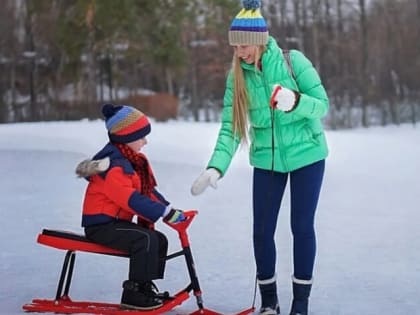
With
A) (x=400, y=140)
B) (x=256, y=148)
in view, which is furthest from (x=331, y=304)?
(x=400, y=140)

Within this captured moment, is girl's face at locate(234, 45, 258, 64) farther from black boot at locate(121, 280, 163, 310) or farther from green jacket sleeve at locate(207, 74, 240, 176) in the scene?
black boot at locate(121, 280, 163, 310)

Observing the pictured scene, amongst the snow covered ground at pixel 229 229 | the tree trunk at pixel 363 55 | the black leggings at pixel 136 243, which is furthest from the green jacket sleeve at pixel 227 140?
the tree trunk at pixel 363 55

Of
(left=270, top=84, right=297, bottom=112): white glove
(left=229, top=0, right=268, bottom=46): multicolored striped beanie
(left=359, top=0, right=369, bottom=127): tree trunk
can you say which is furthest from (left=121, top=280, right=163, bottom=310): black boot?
(left=359, top=0, right=369, bottom=127): tree trunk

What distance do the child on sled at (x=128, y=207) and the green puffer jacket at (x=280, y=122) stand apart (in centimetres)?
32

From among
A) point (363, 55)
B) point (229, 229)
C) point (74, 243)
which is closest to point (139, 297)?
point (74, 243)

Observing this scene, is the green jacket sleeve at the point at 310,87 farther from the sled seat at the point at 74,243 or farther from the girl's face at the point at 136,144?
the sled seat at the point at 74,243

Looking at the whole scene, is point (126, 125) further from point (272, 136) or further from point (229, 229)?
point (229, 229)

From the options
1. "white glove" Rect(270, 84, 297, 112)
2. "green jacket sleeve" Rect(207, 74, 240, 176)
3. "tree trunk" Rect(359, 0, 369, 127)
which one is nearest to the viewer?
"white glove" Rect(270, 84, 297, 112)

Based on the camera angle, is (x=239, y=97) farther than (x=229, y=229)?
No

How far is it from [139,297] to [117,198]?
0.42m

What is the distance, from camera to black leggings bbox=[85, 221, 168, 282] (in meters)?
3.38

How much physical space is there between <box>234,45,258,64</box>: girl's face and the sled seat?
0.91 metres

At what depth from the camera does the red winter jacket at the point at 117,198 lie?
3.34 meters

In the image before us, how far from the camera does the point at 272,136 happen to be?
338cm
